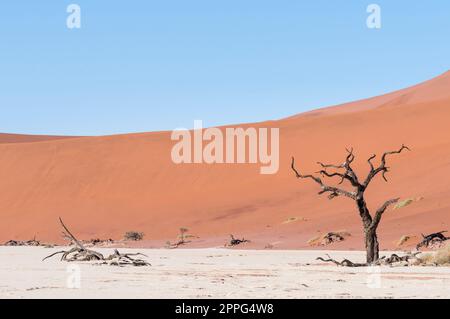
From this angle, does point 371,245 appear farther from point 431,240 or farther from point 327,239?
point 327,239

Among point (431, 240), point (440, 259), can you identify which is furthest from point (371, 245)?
point (431, 240)

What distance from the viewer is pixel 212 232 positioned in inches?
1770

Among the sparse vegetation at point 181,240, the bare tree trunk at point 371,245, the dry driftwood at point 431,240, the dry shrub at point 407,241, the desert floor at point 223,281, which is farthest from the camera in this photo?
the sparse vegetation at point 181,240

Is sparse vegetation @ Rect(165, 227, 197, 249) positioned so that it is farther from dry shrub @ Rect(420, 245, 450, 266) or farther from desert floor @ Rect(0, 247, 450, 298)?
dry shrub @ Rect(420, 245, 450, 266)

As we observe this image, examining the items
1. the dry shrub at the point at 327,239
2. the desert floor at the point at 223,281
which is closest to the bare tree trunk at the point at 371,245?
the desert floor at the point at 223,281

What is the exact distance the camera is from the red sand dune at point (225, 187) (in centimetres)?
4050

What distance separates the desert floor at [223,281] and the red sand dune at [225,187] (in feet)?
37.5

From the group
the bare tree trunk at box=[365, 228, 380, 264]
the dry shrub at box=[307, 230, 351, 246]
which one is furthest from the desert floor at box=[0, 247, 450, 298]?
the dry shrub at box=[307, 230, 351, 246]

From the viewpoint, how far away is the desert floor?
13.9 meters

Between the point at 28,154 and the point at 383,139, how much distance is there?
104ft

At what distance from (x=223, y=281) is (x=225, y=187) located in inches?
1702

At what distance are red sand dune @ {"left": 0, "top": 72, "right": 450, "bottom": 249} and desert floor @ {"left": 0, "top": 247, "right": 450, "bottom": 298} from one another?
1143cm

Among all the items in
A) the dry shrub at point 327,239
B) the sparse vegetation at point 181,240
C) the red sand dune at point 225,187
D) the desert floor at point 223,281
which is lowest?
the desert floor at point 223,281

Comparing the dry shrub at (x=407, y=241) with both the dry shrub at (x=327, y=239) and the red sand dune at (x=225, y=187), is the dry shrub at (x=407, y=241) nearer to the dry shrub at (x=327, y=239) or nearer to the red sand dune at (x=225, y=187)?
the red sand dune at (x=225, y=187)
